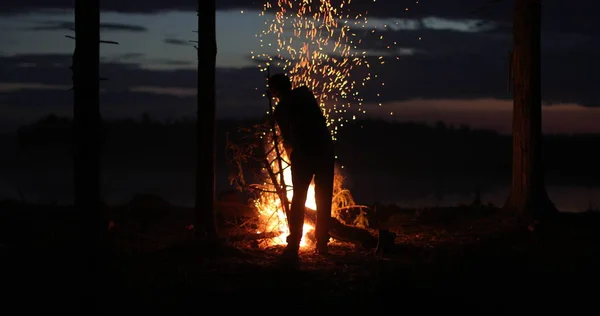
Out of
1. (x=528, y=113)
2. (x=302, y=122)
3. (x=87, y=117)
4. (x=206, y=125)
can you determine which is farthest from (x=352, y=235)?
(x=528, y=113)

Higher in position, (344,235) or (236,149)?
(236,149)

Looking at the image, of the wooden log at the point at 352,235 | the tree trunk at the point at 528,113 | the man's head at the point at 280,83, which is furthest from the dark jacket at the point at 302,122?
the tree trunk at the point at 528,113

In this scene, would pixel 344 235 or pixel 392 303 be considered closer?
pixel 392 303

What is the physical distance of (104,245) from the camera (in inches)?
398

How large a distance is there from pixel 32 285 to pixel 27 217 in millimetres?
5280

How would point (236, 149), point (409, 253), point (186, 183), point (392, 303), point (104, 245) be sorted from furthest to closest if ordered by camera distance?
point (186, 183), point (236, 149), point (409, 253), point (104, 245), point (392, 303)

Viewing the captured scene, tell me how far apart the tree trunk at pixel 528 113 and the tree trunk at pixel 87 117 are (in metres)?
6.80

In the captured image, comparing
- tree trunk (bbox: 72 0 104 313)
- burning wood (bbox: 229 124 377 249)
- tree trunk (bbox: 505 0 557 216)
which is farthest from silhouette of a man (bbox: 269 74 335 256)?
tree trunk (bbox: 505 0 557 216)

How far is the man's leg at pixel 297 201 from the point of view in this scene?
10391 mm

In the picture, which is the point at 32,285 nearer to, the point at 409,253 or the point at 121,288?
the point at 121,288

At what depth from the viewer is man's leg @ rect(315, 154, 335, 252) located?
34.7 feet

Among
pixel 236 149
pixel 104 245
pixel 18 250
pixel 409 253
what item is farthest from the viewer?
pixel 236 149

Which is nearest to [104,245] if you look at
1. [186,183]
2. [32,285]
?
[32,285]

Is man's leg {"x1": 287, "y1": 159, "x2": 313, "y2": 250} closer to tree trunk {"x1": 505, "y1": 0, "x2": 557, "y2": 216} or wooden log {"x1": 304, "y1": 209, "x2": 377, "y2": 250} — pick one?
wooden log {"x1": 304, "y1": 209, "x2": 377, "y2": 250}
